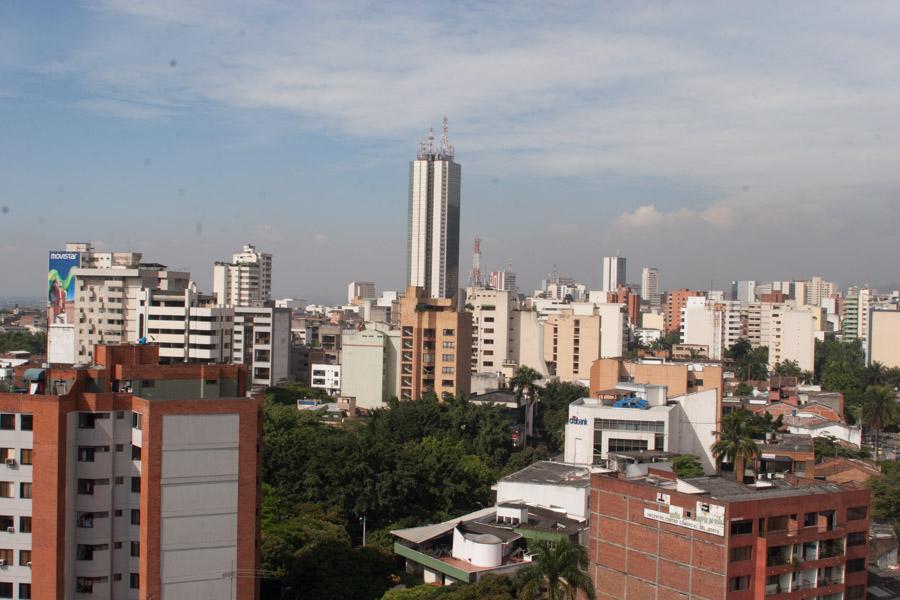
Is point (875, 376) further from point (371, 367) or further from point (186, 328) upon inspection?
point (186, 328)

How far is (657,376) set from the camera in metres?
38.5

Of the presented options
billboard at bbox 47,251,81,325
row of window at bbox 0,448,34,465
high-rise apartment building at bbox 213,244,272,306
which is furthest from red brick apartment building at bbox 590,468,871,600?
high-rise apartment building at bbox 213,244,272,306

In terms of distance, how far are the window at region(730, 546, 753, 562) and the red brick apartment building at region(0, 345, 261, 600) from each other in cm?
909

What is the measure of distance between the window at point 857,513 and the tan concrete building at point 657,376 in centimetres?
1734

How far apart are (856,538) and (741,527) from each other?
338 cm

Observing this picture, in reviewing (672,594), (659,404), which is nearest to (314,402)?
(659,404)

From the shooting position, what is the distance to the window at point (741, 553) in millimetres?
18703

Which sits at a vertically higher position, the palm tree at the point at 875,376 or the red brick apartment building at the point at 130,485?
the red brick apartment building at the point at 130,485

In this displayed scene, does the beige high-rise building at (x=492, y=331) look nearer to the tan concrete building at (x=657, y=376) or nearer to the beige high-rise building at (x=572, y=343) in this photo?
the beige high-rise building at (x=572, y=343)

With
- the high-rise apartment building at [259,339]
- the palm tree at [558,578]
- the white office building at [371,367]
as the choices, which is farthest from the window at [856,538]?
the high-rise apartment building at [259,339]

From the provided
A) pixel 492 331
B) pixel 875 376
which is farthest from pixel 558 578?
pixel 875 376

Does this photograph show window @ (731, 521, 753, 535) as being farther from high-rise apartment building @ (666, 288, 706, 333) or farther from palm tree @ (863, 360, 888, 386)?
high-rise apartment building @ (666, 288, 706, 333)

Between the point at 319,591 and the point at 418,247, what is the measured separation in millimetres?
102104

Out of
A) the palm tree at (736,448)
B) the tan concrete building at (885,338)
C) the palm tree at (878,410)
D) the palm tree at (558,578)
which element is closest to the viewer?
the palm tree at (558,578)
